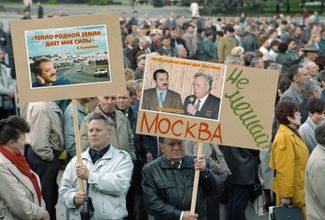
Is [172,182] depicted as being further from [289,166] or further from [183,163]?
Result: [289,166]

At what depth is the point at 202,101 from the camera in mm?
6559

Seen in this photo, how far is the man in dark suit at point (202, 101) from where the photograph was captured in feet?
21.5

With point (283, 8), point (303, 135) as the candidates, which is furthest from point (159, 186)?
point (283, 8)

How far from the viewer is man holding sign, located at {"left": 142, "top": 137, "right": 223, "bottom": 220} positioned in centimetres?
655

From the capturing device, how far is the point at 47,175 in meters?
8.64

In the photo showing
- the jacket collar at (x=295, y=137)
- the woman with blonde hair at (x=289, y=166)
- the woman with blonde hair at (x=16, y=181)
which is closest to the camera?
the woman with blonde hair at (x=16, y=181)

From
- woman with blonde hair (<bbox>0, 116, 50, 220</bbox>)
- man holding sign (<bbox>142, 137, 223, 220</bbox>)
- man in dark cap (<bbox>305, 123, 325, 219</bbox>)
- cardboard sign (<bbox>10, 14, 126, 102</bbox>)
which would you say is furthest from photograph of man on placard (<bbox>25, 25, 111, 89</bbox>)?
man in dark cap (<bbox>305, 123, 325, 219</bbox>)

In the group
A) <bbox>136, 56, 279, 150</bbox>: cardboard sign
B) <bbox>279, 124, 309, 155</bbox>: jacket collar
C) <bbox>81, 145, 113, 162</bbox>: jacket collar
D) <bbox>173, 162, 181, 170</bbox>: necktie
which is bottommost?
<bbox>279, 124, 309, 155</bbox>: jacket collar

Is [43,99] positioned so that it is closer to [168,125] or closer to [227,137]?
[168,125]

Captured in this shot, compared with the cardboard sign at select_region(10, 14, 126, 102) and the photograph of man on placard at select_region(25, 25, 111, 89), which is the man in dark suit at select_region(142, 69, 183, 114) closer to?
the cardboard sign at select_region(10, 14, 126, 102)

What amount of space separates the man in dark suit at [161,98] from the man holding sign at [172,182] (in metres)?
0.29

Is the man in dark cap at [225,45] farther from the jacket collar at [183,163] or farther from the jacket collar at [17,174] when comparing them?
the jacket collar at [17,174]

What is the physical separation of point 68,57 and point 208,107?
4.03 ft

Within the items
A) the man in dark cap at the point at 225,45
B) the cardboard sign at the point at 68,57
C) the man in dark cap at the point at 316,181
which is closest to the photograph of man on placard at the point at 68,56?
the cardboard sign at the point at 68,57
